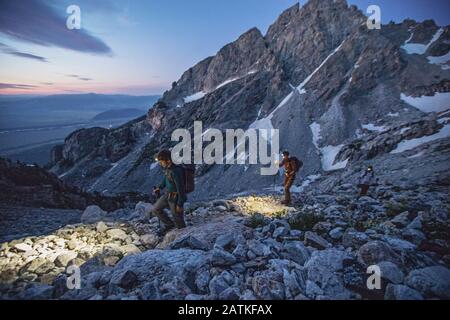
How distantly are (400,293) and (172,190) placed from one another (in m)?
5.01

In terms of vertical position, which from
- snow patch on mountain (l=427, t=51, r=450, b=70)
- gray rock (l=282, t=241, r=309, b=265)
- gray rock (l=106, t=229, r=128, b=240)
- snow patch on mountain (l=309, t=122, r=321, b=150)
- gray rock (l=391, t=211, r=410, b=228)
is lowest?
gray rock (l=106, t=229, r=128, b=240)

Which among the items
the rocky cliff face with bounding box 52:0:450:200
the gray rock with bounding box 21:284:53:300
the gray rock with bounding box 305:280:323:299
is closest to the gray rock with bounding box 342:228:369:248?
the gray rock with bounding box 305:280:323:299

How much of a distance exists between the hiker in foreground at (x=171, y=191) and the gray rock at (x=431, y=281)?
476cm

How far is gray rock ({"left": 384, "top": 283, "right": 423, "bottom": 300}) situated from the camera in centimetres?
344

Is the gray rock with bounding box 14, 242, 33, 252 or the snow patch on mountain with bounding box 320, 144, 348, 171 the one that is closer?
the gray rock with bounding box 14, 242, 33, 252

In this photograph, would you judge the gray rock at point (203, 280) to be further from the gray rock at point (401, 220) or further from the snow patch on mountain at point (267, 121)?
the snow patch on mountain at point (267, 121)

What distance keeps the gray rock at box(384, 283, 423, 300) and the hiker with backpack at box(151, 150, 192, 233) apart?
454 centimetres

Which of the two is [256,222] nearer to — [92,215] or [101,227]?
[101,227]

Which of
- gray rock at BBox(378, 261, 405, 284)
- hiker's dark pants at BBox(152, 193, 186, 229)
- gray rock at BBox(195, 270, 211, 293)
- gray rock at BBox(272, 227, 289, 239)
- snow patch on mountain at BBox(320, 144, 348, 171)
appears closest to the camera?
gray rock at BBox(378, 261, 405, 284)

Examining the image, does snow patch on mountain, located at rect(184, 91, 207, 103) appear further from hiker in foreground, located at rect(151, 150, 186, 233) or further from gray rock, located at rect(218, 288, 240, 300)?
gray rock, located at rect(218, 288, 240, 300)

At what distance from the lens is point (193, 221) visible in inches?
331

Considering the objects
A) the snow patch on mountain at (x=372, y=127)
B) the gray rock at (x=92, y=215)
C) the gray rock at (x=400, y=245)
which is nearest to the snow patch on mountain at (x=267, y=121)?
the snow patch on mountain at (x=372, y=127)

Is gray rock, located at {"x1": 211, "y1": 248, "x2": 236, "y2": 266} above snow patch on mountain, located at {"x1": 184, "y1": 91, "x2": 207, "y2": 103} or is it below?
below
